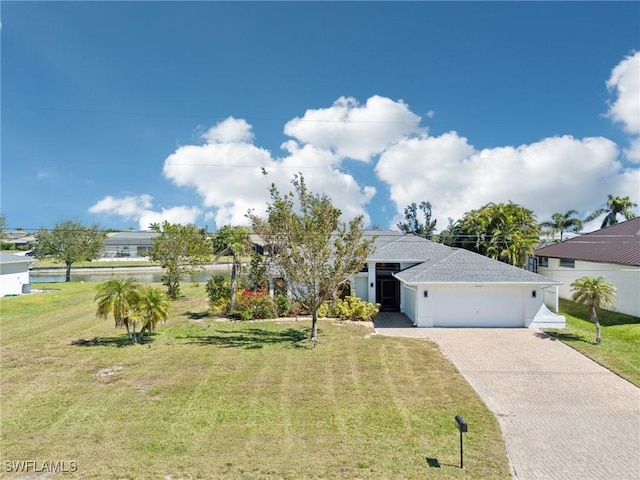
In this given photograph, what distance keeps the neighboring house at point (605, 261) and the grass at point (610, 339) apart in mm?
1328

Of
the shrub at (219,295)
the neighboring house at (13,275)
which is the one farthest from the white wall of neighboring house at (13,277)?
the shrub at (219,295)

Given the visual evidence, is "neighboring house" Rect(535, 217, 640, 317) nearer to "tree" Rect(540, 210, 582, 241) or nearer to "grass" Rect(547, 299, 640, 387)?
"grass" Rect(547, 299, 640, 387)

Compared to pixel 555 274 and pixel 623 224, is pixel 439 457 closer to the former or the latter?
pixel 555 274

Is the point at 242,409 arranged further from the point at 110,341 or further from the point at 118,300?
the point at 110,341

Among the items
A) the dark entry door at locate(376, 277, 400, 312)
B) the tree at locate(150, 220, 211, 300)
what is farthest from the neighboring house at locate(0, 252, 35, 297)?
the dark entry door at locate(376, 277, 400, 312)

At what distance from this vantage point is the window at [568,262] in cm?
2639

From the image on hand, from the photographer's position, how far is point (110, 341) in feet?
53.0

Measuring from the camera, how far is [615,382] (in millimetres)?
11625

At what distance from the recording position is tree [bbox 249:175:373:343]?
15211 millimetres

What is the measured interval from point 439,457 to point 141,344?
1267cm

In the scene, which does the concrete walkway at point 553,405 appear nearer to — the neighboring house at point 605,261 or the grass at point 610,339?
the grass at point 610,339

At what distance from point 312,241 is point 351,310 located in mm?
7507

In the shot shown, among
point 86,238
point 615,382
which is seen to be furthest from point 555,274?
point 86,238

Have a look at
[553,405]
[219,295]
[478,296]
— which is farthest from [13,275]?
[553,405]
